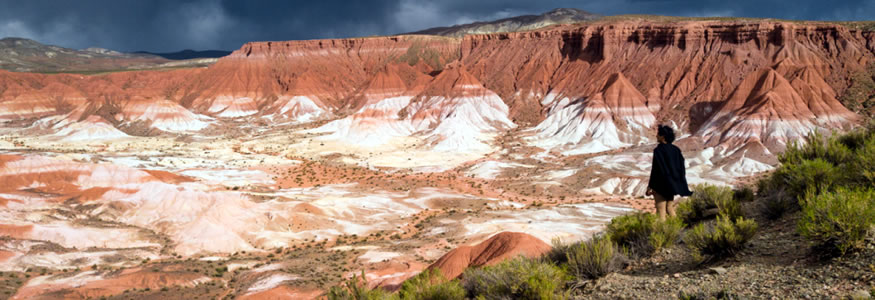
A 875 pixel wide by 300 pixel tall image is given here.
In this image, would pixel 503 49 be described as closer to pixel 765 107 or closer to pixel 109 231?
pixel 765 107

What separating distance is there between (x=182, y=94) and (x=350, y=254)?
112 metres

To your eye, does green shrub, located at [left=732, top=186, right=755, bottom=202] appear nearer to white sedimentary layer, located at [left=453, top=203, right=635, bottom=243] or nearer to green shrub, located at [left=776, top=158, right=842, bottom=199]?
green shrub, located at [left=776, top=158, right=842, bottom=199]

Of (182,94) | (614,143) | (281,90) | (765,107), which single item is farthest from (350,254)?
(182,94)

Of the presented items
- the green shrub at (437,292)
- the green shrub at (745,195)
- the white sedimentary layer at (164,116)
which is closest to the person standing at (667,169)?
the green shrub at (745,195)

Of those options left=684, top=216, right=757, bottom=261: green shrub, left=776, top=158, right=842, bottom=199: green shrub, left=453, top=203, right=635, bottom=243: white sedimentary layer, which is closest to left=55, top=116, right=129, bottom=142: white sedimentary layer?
left=453, top=203, right=635, bottom=243: white sedimentary layer

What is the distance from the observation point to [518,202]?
44875 millimetres

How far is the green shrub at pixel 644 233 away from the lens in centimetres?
796

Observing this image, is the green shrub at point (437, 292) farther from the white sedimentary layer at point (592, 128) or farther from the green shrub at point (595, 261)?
the white sedimentary layer at point (592, 128)

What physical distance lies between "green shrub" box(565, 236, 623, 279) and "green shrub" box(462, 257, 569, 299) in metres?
0.29

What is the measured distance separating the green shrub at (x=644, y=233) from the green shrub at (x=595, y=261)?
1.86ft

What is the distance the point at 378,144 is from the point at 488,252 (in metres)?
62.1

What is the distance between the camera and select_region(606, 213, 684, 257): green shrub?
26.1 ft

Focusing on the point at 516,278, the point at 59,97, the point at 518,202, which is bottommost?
the point at 518,202

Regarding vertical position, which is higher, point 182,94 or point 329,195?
point 182,94
